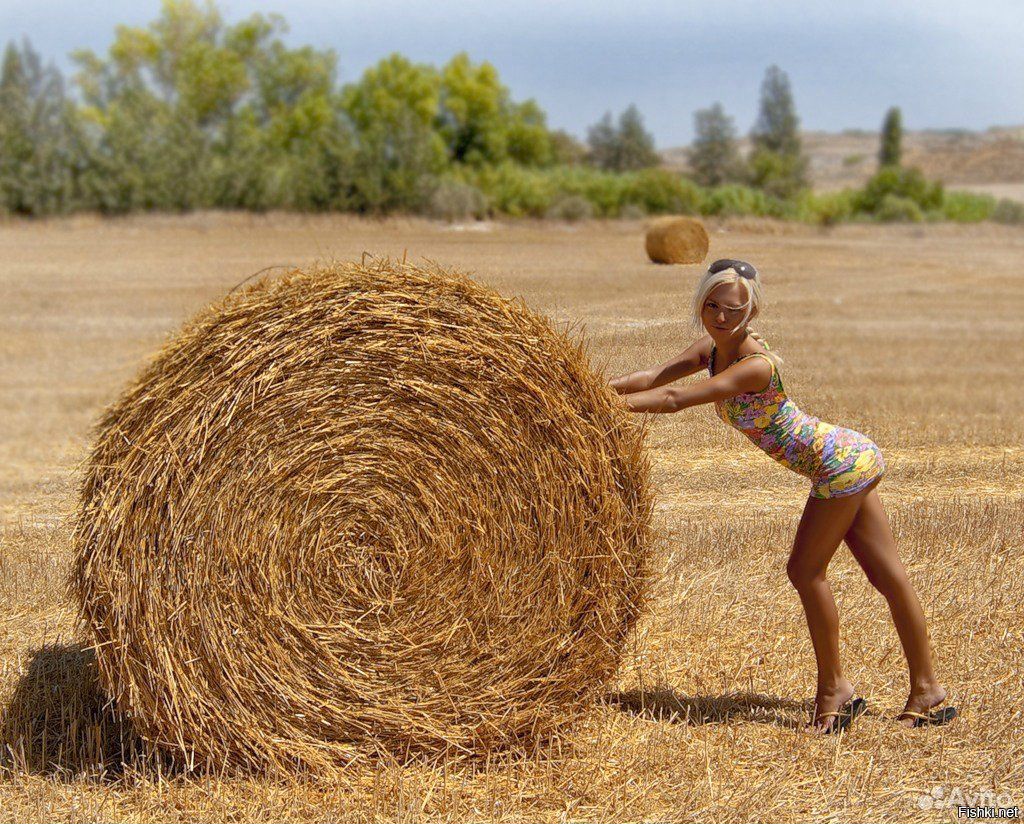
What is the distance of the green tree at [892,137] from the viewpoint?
310 ft

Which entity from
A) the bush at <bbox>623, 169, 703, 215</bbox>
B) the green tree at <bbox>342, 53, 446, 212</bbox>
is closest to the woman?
the green tree at <bbox>342, 53, 446, 212</bbox>

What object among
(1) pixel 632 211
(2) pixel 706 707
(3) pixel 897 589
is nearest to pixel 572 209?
(1) pixel 632 211

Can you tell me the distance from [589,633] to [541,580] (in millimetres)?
315

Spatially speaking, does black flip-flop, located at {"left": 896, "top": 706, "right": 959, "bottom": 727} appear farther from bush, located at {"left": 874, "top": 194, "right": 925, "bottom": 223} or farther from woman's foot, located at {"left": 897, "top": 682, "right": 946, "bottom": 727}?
bush, located at {"left": 874, "top": 194, "right": 925, "bottom": 223}

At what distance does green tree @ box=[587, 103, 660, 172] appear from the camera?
279 feet

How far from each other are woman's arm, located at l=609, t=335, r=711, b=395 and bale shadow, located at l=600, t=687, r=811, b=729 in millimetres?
1306

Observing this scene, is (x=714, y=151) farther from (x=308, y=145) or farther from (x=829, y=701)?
(x=829, y=701)

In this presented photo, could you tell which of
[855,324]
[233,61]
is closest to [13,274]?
[855,324]

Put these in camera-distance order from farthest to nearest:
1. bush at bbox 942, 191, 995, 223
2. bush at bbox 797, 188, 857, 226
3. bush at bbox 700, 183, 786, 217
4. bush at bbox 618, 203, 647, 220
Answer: bush at bbox 942, 191, 995, 223, bush at bbox 700, 183, 786, 217, bush at bbox 797, 188, 857, 226, bush at bbox 618, 203, 647, 220

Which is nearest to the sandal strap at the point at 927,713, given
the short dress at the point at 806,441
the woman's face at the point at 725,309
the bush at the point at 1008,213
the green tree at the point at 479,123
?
the short dress at the point at 806,441

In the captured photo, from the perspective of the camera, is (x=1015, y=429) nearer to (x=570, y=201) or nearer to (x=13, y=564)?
(x=13, y=564)

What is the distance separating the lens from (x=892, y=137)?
95250 millimetres

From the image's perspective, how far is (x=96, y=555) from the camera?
12.5ft

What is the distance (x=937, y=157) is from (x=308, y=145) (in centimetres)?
7533
